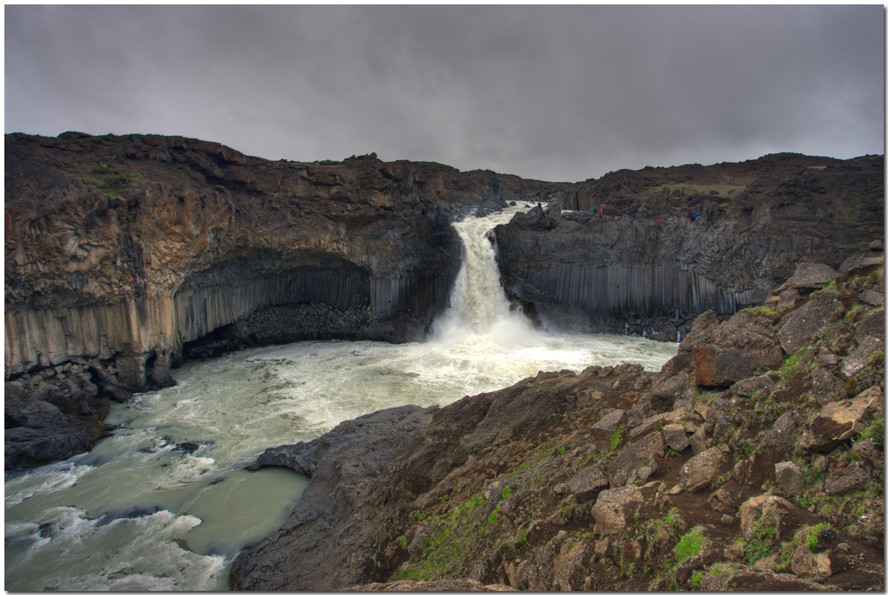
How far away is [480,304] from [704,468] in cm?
2626

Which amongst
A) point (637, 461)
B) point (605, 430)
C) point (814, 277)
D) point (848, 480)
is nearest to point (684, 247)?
point (814, 277)

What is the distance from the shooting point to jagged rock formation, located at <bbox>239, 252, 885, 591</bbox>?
3.57 metres

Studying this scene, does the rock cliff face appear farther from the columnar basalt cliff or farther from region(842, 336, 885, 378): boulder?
region(842, 336, 885, 378): boulder

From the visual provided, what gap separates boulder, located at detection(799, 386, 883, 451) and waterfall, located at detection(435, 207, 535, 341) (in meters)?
24.7

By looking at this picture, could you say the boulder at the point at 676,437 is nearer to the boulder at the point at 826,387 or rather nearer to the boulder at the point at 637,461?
the boulder at the point at 637,461

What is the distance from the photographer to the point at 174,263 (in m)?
21.2

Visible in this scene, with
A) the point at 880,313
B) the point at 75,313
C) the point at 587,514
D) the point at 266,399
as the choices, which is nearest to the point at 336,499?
the point at 587,514

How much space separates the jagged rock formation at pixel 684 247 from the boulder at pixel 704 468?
82.8ft

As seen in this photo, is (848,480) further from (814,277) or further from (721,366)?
(814,277)

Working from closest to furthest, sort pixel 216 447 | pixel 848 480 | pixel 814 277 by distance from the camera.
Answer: pixel 848 480, pixel 814 277, pixel 216 447

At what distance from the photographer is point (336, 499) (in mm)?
9133

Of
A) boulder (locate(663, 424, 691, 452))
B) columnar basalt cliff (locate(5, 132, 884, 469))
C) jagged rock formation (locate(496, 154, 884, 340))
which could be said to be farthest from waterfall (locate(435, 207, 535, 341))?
boulder (locate(663, 424, 691, 452))

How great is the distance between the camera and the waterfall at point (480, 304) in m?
30.1

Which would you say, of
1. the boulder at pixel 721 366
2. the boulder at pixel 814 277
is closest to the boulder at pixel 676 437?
the boulder at pixel 721 366
